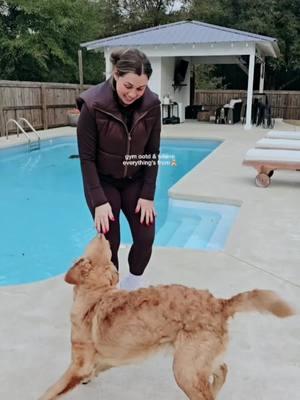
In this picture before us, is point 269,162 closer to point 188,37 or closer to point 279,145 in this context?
point 279,145

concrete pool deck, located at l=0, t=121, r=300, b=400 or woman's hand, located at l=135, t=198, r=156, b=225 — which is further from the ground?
woman's hand, located at l=135, t=198, r=156, b=225

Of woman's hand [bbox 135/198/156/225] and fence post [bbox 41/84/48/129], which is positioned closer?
woman's hand [bbox 135/198/156/225]

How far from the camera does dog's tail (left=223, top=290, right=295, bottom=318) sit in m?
1.50

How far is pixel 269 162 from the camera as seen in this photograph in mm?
5988

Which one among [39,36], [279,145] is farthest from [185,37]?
[279,145]

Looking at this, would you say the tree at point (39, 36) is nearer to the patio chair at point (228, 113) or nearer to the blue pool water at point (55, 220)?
the patio chair at point (228, 113)

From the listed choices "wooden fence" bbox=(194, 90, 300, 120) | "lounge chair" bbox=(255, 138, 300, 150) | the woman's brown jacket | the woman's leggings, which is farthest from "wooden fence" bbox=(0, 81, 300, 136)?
the woman's brown jacket

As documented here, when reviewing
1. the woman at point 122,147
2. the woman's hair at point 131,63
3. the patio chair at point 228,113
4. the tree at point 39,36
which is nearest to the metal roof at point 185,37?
the patio chair at point 228,113

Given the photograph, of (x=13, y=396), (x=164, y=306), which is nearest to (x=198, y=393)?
(x=164, y=306)

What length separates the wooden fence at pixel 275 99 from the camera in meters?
18.8

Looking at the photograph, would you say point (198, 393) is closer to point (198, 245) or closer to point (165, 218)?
point (198, 245)

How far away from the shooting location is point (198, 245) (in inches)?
174

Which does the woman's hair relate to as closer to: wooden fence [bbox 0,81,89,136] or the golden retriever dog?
the golden retriever dog

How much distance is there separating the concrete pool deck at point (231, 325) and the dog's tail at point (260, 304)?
179mm
